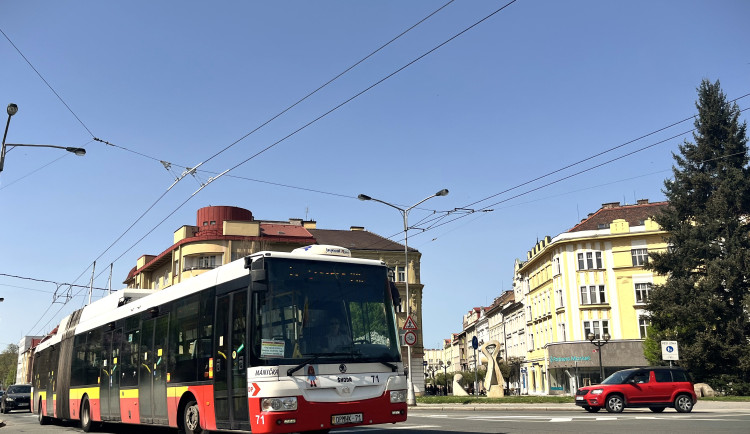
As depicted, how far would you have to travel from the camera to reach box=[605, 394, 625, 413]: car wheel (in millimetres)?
23031

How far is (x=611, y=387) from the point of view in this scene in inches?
917

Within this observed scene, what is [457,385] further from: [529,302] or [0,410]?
[529,302]

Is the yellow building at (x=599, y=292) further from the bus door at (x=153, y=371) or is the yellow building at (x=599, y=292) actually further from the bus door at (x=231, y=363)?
the bus door at (x=231, y=363)

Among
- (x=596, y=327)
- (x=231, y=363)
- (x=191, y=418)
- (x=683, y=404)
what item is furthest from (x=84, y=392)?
(x=596, y=327)

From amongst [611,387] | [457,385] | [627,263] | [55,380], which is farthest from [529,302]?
[55,380]

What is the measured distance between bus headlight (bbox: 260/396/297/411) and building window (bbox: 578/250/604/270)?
53533 millimetres

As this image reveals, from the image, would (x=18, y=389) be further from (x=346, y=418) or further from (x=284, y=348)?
(x=346, y=418)

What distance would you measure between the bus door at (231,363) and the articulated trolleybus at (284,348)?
16 mm

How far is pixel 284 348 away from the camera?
9852 millimetres

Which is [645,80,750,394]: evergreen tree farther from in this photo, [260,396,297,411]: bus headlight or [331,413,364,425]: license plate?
[260,396,297,411]: bus headlight

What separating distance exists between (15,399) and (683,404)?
1360 inches

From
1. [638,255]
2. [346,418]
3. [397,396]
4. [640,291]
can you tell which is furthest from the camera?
[638,255]

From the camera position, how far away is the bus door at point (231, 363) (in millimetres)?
10062

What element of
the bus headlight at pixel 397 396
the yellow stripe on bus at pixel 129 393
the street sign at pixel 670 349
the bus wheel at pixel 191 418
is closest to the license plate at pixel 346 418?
the bus headlight at pixel 397 396
